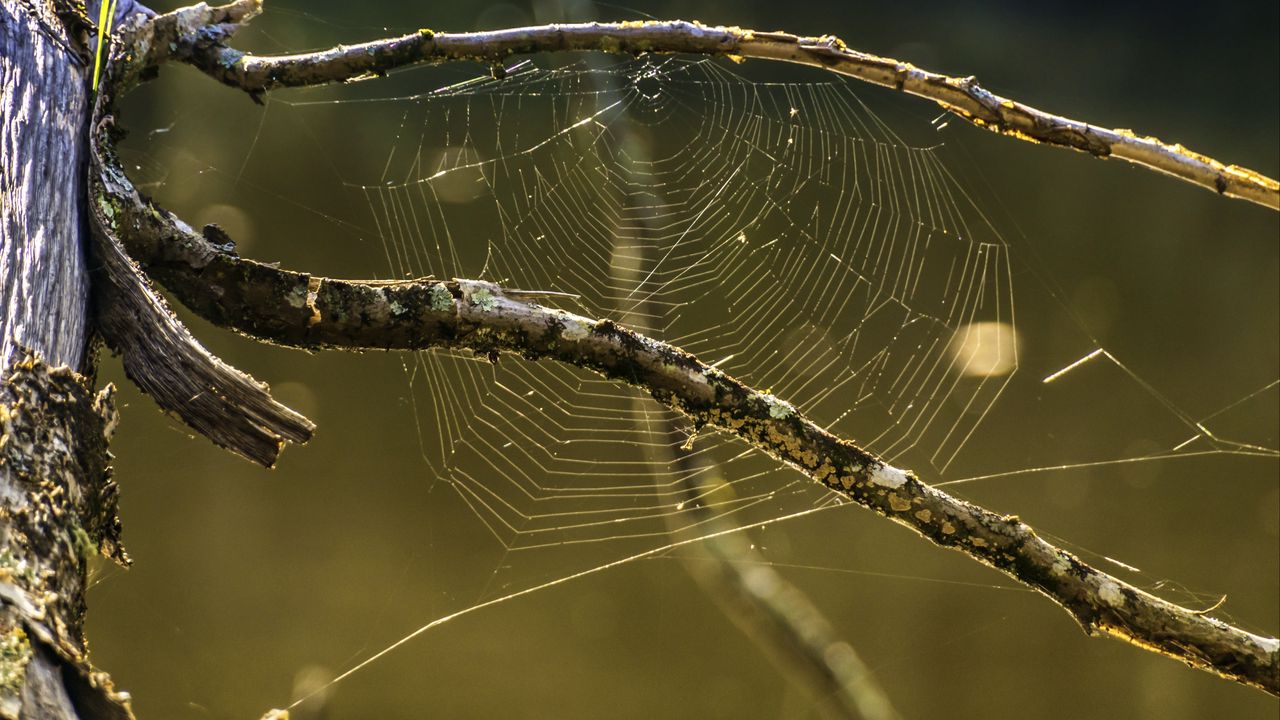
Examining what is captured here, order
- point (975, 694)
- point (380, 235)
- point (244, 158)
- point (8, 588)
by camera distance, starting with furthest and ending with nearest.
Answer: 1. point (975, 694)
2. point (244, 158)
3. point (380, 235)
4. point (8, 588)

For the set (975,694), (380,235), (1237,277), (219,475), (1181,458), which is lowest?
(219,475)

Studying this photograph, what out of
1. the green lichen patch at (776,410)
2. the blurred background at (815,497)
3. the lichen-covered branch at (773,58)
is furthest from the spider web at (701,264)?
the green lichen patch at (776,410)

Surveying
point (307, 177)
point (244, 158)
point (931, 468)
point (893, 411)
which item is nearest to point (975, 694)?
point (931, 468)

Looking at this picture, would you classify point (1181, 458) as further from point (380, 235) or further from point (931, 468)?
point (380, 235)

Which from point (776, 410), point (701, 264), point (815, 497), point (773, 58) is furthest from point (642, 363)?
point (815, 497)

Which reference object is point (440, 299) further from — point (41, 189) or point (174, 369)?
point (41, 189)

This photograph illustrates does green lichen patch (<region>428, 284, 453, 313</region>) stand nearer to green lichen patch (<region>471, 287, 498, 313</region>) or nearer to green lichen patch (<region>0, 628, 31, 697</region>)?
green lichen patch (<region>471, 287, 498, 313</region>)

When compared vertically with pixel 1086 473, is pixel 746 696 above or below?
below
